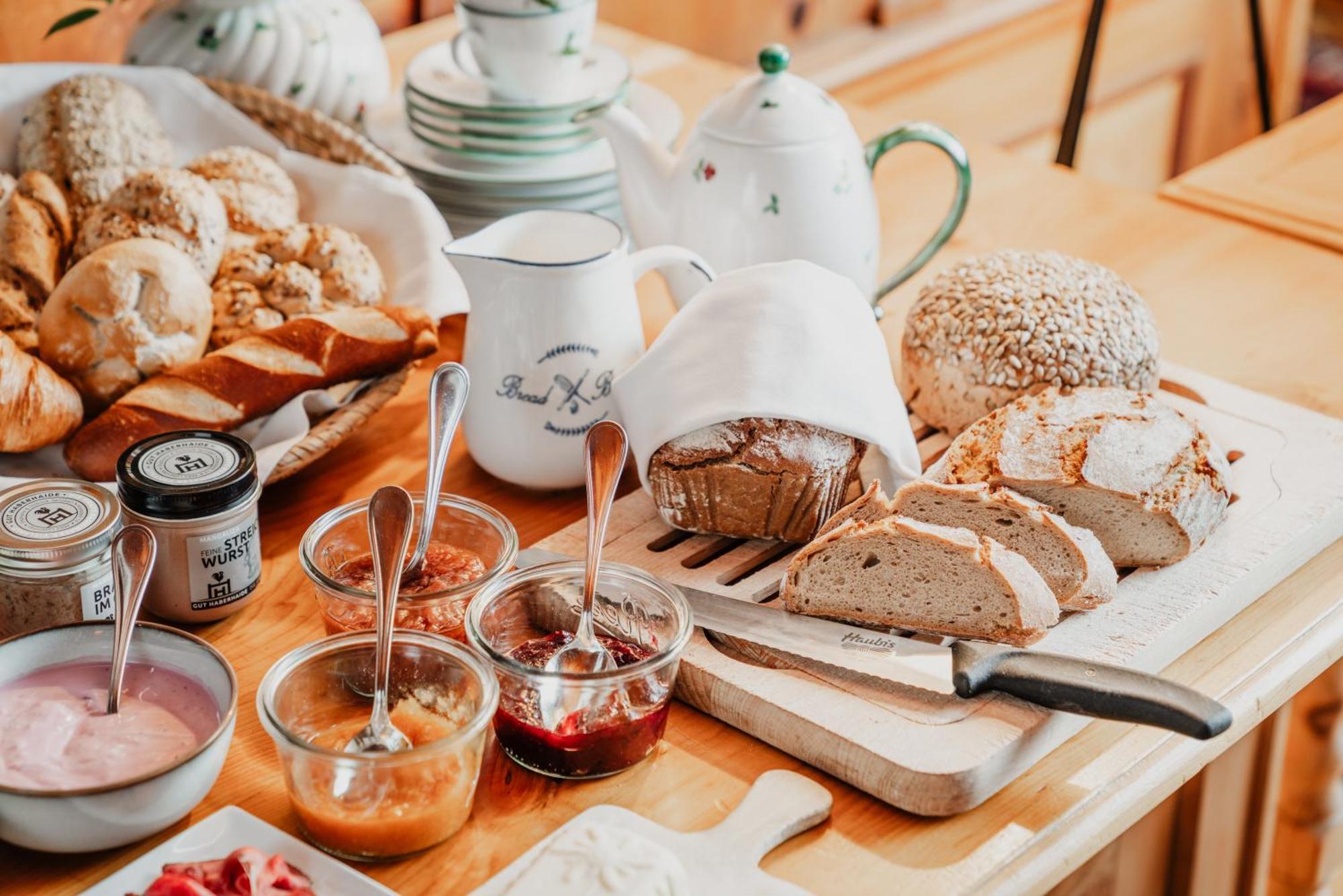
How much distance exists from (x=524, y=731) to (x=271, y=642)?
241mm

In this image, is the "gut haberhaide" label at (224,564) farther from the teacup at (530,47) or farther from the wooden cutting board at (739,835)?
the teacup at (530,47)

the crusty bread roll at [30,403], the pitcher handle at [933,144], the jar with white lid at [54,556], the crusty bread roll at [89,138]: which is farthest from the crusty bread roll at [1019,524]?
the crusty bread roll at [89,138]

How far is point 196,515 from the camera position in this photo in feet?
3.20

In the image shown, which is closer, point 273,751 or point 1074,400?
point 273,751

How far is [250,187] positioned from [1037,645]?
84 centimetres

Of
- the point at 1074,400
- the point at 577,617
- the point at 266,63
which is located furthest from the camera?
the point at 266,63

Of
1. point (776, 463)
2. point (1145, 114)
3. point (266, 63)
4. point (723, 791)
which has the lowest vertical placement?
point (1145, 114)

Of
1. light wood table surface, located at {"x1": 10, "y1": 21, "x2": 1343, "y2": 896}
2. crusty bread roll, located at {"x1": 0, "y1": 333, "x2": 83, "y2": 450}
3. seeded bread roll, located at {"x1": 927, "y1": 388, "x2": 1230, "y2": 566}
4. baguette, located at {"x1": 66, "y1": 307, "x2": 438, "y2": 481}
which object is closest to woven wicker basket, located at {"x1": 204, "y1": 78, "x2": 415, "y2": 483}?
baguette, located at {"x1": 66, "y1": 307, "x2": 438, "y2": 481}

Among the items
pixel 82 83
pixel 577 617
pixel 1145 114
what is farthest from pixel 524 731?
pixel 1145 114

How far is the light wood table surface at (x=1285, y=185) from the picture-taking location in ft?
5.58

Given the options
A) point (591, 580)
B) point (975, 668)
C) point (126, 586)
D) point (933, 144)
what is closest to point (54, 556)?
point (126, 586)

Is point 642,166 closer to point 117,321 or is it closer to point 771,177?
point 771,177

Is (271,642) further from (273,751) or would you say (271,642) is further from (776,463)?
(776,463)

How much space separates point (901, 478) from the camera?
44.6 inches
